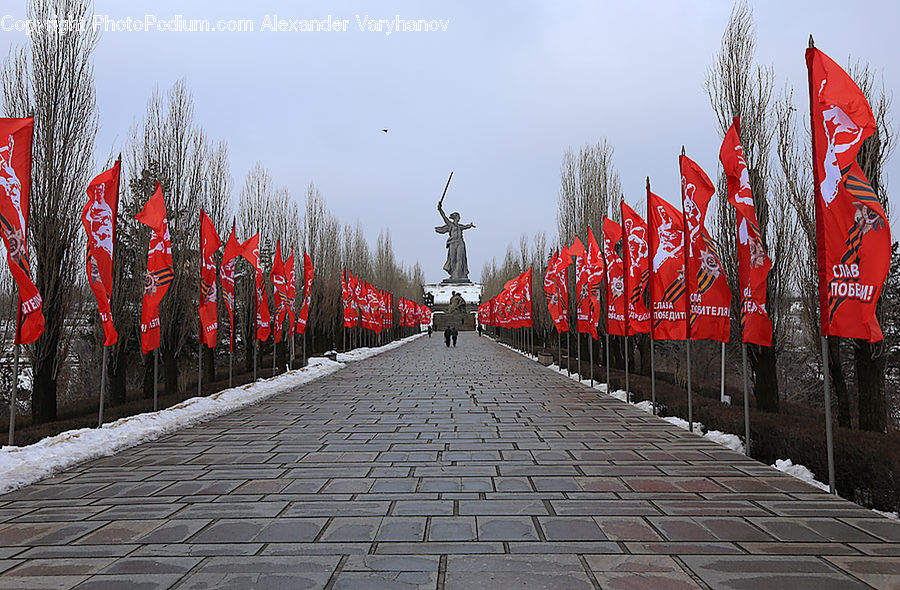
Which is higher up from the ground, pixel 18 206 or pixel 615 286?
pixel 18 206

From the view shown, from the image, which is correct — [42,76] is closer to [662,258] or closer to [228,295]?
[228,295]

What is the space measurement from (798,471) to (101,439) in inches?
326

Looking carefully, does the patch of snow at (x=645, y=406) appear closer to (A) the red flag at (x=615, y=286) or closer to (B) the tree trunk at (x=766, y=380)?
(A) the red flag at (x=615, y=286)

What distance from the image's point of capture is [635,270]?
12.4 meters

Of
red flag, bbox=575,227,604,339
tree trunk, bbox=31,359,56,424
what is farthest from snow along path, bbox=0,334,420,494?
red flag, bbox=575,227,604,339

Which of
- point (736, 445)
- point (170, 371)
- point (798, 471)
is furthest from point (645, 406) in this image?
point (170, 371)

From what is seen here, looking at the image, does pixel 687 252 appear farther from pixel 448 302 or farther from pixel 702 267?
pixel 448 302

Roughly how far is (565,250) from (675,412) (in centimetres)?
923

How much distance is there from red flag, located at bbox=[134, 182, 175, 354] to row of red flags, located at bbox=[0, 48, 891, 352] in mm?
19

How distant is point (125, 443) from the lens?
26.3 ft

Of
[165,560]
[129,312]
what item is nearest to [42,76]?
[129,312]

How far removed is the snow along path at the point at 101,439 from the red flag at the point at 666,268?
793cm

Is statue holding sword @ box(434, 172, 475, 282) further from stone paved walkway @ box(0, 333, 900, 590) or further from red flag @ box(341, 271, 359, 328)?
stone paved walkway @ box(0, 333, 900, 590)

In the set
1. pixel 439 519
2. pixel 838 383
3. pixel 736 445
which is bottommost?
pixel 736 445
